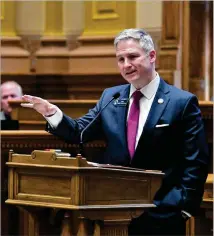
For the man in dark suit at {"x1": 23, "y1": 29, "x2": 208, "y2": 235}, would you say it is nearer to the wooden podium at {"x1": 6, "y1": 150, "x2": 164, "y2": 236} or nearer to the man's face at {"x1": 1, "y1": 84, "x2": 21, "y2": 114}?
the wooden podium at {"x1": 6, "y1": 150, "x2": 164, "y2": 236}

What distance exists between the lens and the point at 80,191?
262 cm

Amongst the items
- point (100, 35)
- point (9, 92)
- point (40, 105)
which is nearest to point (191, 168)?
point (40, 105)

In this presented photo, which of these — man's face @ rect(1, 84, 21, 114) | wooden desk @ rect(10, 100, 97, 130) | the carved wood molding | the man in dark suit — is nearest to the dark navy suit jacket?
the man in dark suit

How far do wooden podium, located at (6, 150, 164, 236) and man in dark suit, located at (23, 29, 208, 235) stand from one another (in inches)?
5.4

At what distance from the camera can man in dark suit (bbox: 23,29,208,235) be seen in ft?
9.59

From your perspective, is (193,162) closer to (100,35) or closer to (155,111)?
(155,111)

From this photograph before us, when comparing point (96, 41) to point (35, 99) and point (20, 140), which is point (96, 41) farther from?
point (35, 99)

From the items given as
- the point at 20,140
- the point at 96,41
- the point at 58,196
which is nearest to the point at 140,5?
the point at 96,41

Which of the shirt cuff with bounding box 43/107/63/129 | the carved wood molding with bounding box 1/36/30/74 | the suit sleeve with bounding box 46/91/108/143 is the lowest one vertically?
the suit sleeve with bounding box 46/91/108/143

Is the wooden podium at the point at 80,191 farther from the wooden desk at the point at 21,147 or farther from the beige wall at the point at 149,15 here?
the beige wall at the point at 149,15

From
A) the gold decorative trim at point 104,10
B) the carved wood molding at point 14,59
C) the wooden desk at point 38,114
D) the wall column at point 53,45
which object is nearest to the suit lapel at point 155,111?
the wooden desk at point 38,114

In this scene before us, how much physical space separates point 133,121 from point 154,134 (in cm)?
11

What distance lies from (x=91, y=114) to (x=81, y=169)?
2.03ft

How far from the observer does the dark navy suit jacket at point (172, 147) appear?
9.60 feet
